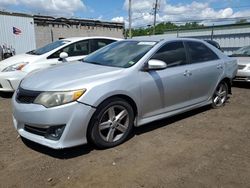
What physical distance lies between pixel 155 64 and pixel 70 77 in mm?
1263

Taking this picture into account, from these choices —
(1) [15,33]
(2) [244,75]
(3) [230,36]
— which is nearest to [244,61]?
(2) [244,75]

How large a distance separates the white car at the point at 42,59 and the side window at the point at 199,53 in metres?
3.19

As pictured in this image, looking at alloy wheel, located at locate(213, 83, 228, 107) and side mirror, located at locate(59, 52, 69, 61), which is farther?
side mirror, located at locate(59, 52, 69, 61)

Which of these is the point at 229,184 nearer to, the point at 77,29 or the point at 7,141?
the point at 7,141

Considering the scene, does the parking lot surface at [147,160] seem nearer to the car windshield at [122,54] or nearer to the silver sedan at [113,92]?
the silver sedan at [113,92]

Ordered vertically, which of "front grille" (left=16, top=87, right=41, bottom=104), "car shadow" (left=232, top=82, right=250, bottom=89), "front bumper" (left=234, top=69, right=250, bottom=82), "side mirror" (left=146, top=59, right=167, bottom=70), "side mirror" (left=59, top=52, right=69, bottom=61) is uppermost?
"side mirror" (left=146, top=59, right=167, bottom=70)

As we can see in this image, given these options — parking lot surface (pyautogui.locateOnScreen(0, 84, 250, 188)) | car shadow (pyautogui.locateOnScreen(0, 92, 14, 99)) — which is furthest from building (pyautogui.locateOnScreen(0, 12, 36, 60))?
parking lot surface (pyautogui.locateOnScreen(0, 84, 250, 188))

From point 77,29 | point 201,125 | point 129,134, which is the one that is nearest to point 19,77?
point 129,134

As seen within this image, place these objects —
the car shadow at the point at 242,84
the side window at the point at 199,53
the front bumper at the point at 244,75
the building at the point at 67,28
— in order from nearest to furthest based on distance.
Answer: the side window at the point at 199,53 → the front bumper at the point at 244,75 → the car shadow at the point at 242,84 → the building at the point at 67,28

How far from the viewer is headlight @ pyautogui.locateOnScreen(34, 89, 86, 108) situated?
372 cm

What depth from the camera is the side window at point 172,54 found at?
4.87 metres

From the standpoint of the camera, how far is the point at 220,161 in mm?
3771

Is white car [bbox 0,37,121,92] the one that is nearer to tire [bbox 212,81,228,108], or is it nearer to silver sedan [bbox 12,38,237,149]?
silver sedan [bbox 12,38,237,149]

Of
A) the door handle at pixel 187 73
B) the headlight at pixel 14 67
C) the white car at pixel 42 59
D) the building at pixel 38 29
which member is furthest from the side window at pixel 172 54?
the building at pixel 38 29
